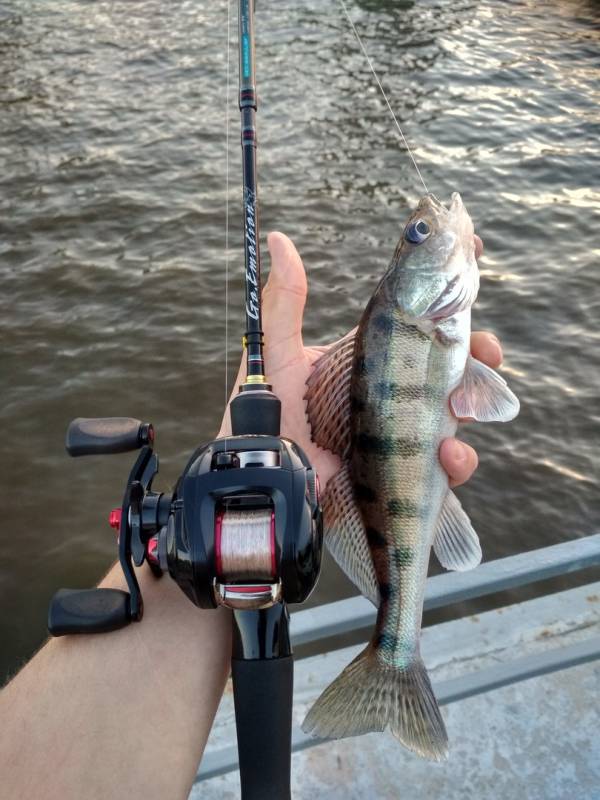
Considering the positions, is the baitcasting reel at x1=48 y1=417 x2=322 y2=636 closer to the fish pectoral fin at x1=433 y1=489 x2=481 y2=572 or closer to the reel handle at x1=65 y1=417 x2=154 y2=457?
the reel handle at x1=65 y1=417 x2=154 y2=457

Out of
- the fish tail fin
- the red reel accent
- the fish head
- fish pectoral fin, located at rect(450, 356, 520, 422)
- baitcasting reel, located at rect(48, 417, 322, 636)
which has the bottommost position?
the fish tail fin

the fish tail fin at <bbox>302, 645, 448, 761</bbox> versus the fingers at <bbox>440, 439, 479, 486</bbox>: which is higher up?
the fingers at <bbox>440, 439, 479, 486</bbox>

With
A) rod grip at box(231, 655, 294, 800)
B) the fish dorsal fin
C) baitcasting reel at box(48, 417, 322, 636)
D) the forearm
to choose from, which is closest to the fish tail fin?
rod grip at box(231, 655, 294, 800)

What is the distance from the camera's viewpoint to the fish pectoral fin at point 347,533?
2547 millimetres

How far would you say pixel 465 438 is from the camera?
22.0ft

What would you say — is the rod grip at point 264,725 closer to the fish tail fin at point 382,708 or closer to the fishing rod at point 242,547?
the fishing rod at point 242,547

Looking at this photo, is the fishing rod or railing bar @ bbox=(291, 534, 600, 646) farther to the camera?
railing bar @ bbox=(291, 534, 600, 646)

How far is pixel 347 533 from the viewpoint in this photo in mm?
2562

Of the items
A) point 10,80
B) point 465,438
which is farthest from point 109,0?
point 465,438

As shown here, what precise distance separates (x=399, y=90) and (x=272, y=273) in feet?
37.1

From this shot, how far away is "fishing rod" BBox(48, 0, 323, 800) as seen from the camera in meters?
1.82

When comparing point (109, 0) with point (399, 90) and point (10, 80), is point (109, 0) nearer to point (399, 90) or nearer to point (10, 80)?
point (10, 80)

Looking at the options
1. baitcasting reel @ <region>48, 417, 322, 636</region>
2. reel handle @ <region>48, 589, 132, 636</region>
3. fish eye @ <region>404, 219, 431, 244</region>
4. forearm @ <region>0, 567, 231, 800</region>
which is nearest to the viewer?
baitcasting reel @ <region>48, 417, 322, 636</region>

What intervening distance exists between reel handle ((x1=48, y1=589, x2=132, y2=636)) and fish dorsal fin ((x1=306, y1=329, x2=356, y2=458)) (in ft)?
2.88
